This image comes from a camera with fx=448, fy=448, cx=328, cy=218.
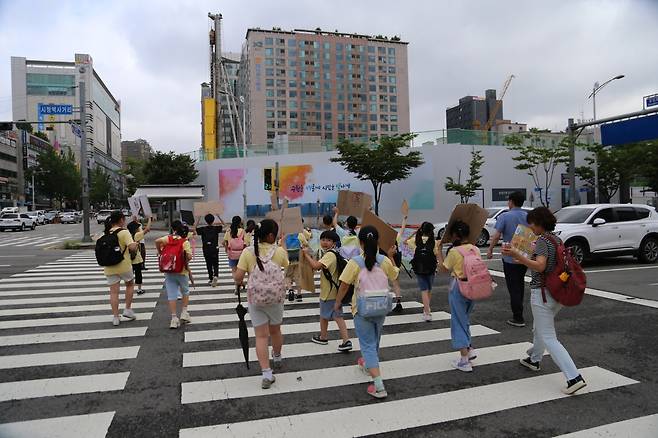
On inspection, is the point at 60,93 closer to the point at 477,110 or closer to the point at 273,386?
the point at 477,110

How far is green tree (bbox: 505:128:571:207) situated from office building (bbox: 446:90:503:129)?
77.1 metres

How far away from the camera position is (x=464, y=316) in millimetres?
4844

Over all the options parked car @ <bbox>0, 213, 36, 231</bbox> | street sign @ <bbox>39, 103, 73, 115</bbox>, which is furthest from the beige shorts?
parked car @ <bbox>0, 213, 36, 231</bbox>

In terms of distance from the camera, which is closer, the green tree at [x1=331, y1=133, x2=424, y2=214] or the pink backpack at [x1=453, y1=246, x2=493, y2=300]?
the pink backpack at [x1=453, y1=246, x2=493, y2=300]

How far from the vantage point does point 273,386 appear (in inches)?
178

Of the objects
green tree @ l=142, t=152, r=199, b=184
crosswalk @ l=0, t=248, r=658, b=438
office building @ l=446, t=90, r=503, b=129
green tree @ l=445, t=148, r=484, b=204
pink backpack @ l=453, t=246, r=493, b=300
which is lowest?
crosswalk @ l=0, t=248, r=658, b=438

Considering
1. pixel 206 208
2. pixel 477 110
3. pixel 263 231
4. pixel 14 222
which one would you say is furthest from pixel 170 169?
pixel 477 110

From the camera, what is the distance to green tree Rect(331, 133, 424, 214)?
29312 mm

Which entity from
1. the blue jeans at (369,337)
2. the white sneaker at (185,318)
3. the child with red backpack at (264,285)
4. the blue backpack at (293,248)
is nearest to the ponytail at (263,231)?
the child with red backpack at (264,285)

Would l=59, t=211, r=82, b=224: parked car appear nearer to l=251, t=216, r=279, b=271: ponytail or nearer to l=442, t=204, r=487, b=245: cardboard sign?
l=251, t=216, r=279, b=271: ponytail

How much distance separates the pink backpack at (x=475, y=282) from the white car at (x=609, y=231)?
8175mm

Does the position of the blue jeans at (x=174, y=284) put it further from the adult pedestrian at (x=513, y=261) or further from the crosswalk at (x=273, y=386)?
the adult pedestrian at (x=513, y=261)

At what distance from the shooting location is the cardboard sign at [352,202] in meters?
7.68

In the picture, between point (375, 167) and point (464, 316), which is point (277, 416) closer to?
point (464, 316)
